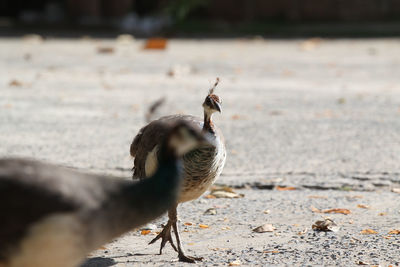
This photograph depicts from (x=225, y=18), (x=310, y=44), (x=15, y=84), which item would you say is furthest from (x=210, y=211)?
(x=225, y=18)

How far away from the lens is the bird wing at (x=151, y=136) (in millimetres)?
5164

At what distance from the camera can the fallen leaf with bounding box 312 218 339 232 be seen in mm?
5586

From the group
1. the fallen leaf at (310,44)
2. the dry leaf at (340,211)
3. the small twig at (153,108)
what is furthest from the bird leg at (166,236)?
the fallen leaf at (310,44)

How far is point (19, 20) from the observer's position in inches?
1025

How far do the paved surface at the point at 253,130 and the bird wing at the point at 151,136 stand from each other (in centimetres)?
55

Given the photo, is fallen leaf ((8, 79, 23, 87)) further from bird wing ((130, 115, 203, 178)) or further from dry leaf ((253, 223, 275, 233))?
dry leaf ((253, 223, 275, 233))

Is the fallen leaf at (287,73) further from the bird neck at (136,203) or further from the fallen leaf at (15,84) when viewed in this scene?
the bird neck at (136,203)

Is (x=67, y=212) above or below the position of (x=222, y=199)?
above

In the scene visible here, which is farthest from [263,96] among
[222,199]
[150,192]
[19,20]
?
[19,20]

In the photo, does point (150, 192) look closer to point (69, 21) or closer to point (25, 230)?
point (25, 230)

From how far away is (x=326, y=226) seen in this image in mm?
5582

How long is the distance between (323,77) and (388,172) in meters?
6.76

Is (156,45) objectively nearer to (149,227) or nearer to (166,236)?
(149,227)

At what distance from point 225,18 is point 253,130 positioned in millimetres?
15564
